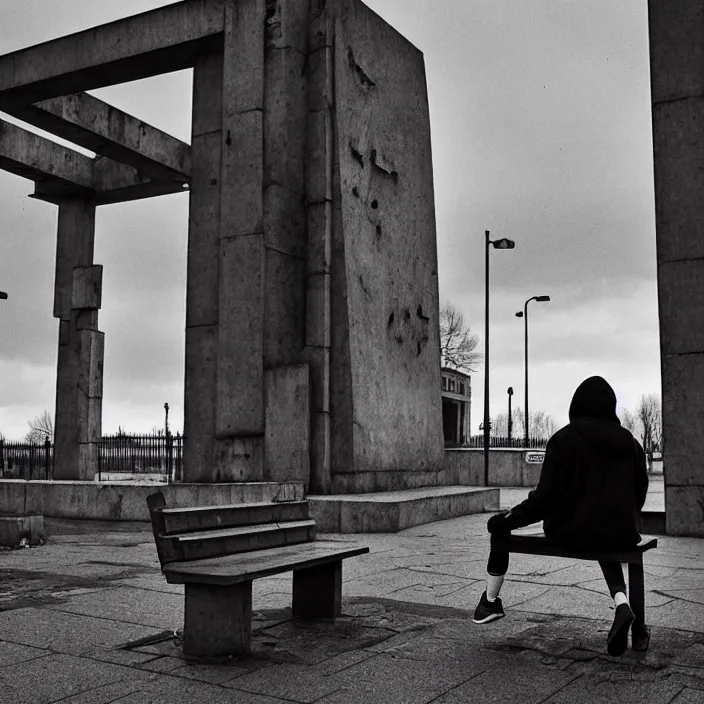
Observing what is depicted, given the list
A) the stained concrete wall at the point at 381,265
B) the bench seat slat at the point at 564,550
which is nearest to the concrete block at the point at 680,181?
the stained concrete wall at the point at 381,265

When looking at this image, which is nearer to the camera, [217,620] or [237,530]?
[217,620]

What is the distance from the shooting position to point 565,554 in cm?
529

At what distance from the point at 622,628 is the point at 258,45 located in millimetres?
12647

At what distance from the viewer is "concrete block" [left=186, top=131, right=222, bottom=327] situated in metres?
15.3

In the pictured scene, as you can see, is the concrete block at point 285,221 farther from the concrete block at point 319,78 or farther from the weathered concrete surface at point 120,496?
the weathered concrete surface at point 120,496

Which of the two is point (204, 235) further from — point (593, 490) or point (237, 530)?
point (593, 490)

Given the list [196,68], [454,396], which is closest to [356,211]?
[196,68]

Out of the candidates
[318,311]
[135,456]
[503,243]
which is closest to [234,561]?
[318,311]

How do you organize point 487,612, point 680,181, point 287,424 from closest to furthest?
point 487,612
point 680,181
point 287,424

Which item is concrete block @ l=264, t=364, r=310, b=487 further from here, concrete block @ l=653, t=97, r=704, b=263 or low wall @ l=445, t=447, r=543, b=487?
low wall @ l=445, t=447, r=543, b=487

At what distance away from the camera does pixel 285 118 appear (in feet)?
48.7

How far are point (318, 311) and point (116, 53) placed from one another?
6.16 metres

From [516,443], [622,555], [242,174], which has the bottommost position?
[622,555]

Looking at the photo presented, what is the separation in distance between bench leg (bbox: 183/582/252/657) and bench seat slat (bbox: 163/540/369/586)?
0.11m
